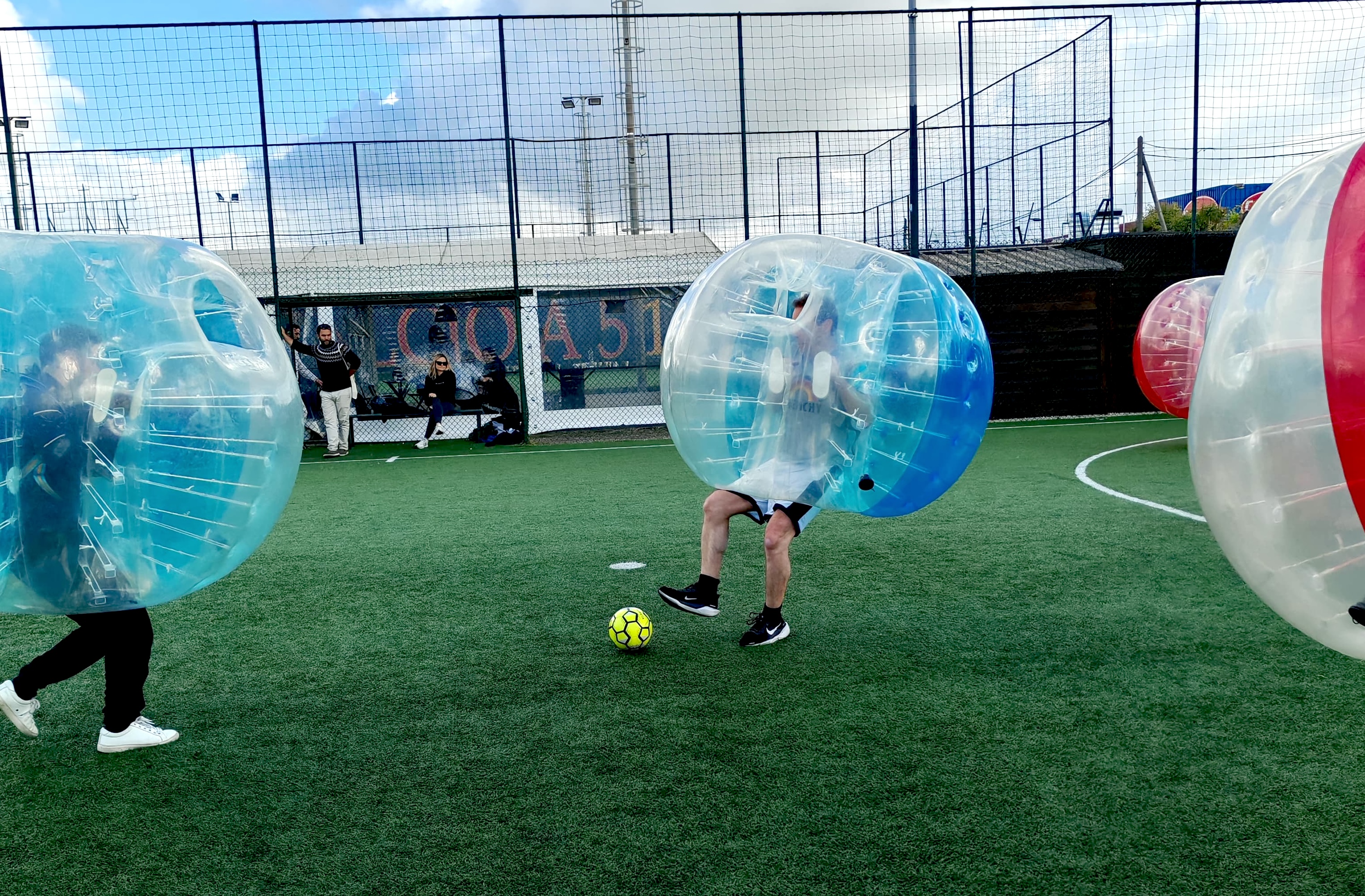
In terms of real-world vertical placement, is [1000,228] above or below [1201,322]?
above

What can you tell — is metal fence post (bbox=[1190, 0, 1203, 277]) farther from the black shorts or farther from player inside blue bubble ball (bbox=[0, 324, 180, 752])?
player inside blue bubble ball (bbox=[0, 324, 180, 752])

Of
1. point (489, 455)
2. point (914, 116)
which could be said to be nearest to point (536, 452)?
point (489, 455)

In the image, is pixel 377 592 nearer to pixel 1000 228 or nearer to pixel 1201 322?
pixel 1201 322

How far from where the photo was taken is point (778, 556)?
4.41 metres

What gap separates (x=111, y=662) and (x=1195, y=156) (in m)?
14.4

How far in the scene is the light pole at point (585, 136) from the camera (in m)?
13.1

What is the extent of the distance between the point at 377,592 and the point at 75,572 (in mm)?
3165

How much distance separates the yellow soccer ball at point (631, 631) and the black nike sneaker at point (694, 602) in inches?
10.6

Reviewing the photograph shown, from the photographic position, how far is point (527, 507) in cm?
823

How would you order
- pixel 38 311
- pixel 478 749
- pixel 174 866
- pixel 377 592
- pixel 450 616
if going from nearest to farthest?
pixel 38 311 < pixel 174 866 < pixel 478 749 < pixel 450 616 < pixel 377 592

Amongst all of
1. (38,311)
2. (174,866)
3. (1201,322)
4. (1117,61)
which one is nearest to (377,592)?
(174,866)

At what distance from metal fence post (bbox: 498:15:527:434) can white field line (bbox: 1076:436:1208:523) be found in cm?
721

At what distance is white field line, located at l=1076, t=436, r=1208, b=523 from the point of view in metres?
6.85

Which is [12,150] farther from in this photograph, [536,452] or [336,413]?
[536,452]
